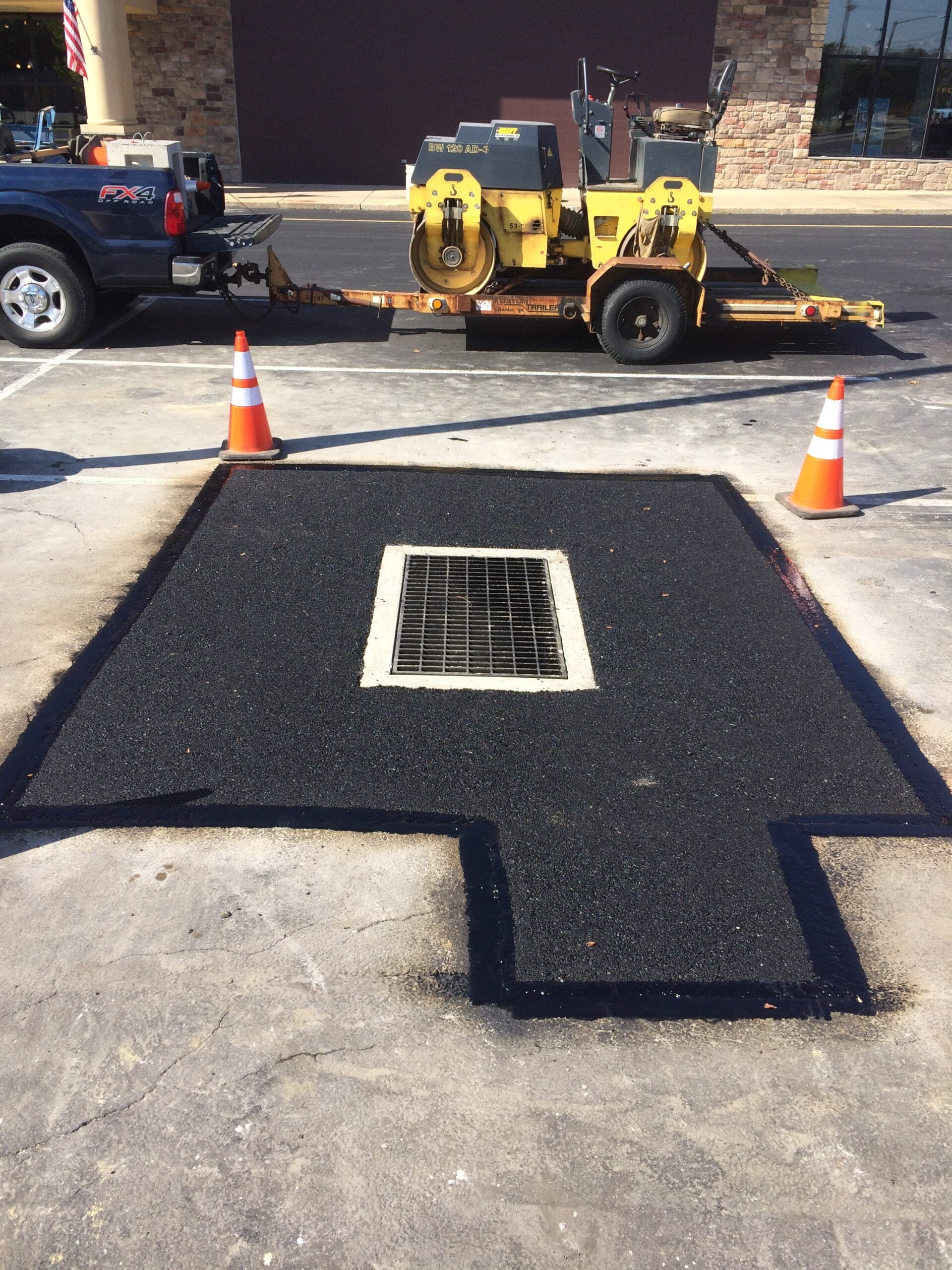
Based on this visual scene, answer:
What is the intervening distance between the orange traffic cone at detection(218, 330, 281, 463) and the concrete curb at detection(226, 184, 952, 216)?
1352 centimetres

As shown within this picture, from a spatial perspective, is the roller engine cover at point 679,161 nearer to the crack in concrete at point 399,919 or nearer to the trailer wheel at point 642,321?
the trailer wheel at point 642,321

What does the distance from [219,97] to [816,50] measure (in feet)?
44.3

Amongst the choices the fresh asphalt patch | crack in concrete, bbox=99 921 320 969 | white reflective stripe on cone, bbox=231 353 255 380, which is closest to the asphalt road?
white reflective stripe on cone, bbox=231 353 255 380

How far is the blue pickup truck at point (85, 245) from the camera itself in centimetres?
906

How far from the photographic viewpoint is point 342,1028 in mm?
3012

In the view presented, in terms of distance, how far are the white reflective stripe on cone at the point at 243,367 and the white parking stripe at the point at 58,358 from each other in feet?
8.79

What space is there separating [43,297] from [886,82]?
22044 millimetres

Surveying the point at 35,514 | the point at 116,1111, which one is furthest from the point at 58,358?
the point at 116,1111

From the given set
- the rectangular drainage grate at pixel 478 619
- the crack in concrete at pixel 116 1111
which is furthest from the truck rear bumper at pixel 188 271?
the crack in concrete at pixel 116 1111

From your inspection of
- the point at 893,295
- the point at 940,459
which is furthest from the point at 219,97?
the point at 940,459

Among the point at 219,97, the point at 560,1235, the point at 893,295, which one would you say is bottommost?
the point at 560,1235

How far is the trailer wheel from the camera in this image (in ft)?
31.1

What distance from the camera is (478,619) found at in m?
5.23

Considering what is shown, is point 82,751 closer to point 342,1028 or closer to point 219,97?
point 342,1028
